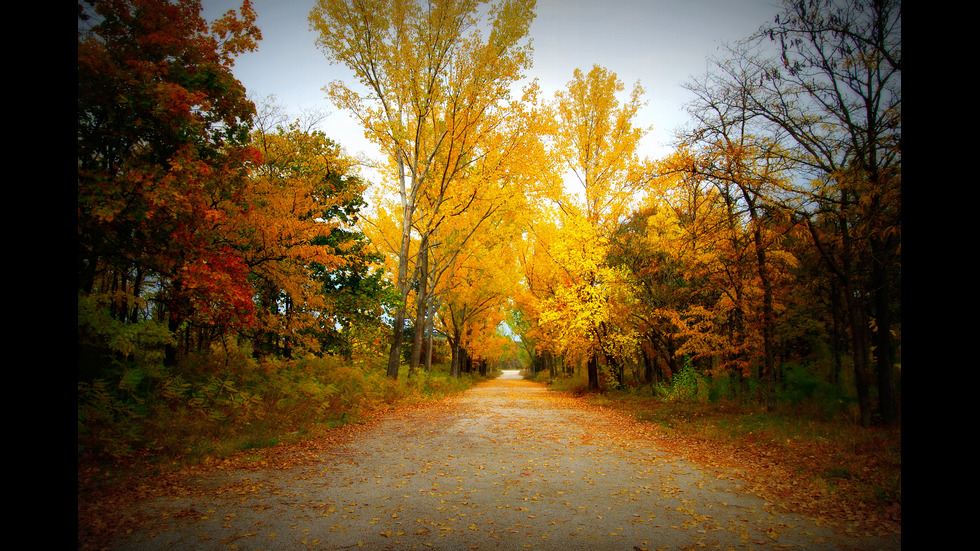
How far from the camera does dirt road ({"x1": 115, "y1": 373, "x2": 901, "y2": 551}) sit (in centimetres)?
357

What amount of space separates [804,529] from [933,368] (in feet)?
6.79

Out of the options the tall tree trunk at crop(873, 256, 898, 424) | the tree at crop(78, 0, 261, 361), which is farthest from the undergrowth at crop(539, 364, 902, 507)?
the tree at crop(78, 0, 261, 361)

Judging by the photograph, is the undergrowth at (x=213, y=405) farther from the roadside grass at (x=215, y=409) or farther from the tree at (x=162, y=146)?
the tree at (x=162, y=146)

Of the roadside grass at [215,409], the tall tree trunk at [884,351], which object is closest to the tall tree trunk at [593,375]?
the roadside grass at [215,409]

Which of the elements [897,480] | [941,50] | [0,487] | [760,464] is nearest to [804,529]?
[897,480]

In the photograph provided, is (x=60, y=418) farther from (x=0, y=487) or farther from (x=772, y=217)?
(x=772, y=217)

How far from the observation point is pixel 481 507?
4.40 m

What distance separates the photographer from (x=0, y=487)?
2.02 meters

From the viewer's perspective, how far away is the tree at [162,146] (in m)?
6.21

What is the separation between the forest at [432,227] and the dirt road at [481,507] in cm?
233

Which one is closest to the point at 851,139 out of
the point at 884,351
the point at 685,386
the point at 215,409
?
the point at 884,351

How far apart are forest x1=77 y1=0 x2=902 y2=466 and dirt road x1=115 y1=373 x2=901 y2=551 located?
233 centimetres

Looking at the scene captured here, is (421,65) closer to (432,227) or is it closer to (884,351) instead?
(432,227)

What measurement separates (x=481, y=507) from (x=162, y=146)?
7.48 m
